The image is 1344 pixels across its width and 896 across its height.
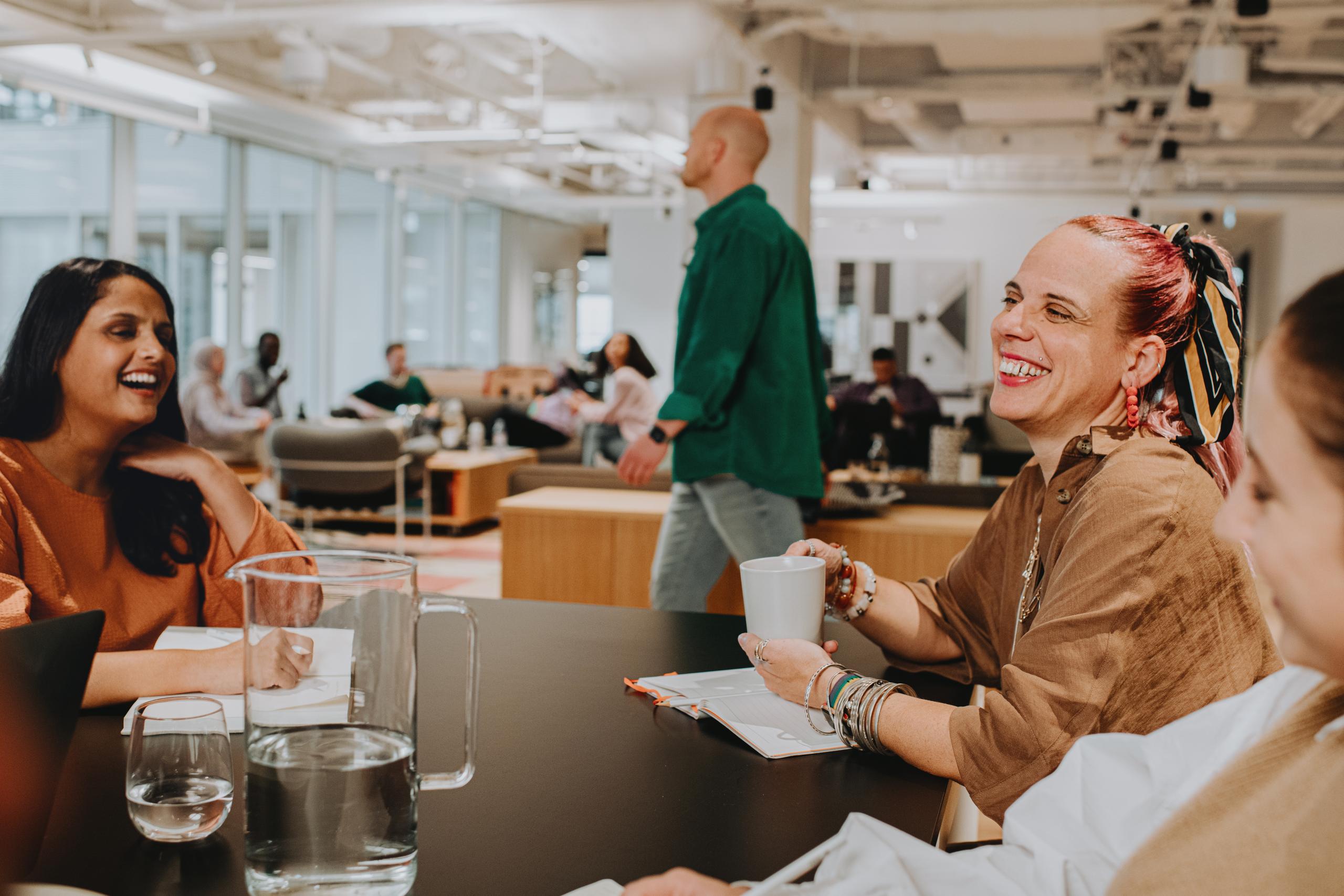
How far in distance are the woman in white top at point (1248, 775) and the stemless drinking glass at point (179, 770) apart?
1.19 ft

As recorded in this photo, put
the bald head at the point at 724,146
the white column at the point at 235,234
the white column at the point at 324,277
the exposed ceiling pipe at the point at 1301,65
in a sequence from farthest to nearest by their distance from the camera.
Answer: the white column at the point at 324,277 → the white column at the point at 235,234 → the exposed ceiling pipe at the point at 1301,65 → the bald head at the point at 724,146

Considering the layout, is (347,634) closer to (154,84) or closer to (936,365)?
(154,84)

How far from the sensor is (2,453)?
4.42 feet

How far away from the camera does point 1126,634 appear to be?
1147 mm

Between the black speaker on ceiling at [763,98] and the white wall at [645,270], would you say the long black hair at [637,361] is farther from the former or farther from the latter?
the white wall at [645,270]

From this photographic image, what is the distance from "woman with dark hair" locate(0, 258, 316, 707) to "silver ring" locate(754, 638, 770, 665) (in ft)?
1.85

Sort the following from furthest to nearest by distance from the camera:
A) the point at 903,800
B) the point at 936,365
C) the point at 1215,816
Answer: the point at 936,365 < the point at 903,800 < the point at 1215,816

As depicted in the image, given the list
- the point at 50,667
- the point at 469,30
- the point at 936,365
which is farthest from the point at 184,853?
the point at 936,365

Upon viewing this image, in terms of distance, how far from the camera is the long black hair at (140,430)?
1353 mm

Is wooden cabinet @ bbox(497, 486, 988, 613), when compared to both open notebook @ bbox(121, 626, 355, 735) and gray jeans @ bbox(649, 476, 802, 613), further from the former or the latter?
open notebook @ bbox(121, 626, 355, 735)

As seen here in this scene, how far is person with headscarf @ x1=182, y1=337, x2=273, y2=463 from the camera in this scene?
774 cm

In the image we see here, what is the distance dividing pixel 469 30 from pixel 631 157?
3532 mm

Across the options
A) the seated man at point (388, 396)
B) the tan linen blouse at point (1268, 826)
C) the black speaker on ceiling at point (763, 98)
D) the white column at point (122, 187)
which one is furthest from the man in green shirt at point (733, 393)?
the white column at point (122, 187)

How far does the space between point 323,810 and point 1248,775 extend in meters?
0.58
